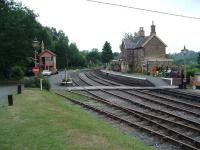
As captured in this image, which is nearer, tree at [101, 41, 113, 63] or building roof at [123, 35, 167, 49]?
building roof at [123, 35, 167, 49]

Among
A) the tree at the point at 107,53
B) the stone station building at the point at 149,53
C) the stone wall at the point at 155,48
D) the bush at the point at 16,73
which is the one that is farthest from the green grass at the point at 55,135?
the tree at the point at 107,53

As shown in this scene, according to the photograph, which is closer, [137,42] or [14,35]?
[14,35]

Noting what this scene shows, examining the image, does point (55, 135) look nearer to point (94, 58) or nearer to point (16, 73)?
point (16, 73)

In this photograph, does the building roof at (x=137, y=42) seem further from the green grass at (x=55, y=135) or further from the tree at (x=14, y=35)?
the green grass at (x=55, y=135)

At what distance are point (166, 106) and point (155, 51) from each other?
5809cm

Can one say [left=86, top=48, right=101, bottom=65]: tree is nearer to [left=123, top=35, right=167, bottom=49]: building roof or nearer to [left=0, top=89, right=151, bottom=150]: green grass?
[left=123, top=35, right=167, bottom=49]: building roof

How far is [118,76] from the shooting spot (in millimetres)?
68375

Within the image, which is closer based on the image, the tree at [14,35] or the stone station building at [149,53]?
the tree at [14,35]

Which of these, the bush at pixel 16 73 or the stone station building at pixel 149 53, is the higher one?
the stone station building at pixel 149 53

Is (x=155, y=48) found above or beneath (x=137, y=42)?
beneath

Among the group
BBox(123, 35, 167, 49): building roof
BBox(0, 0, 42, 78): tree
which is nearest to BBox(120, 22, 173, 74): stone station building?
BBox(123, 35, 167, 49): building roof

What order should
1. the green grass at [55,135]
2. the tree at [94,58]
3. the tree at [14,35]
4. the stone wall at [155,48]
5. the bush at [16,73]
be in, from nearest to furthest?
the green grass at [55,135] < the tree at [14,35] < the bush at [16,73] < the stone wall at [155,48] < the tree at [94,58]

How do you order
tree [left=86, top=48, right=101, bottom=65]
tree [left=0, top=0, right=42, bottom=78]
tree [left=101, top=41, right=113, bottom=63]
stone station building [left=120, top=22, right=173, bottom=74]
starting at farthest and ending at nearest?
tree [left=86, top=48, right=101, bottom=65], tree [left=101, top=41, right=113, bottom=63], stone station building [left=120, top=22, right=173, bottom=74], tree [left=0, top=0, right=42, bottom=78]

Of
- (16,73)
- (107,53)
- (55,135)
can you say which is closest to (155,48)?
(16,73)
